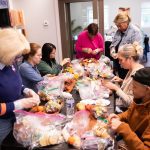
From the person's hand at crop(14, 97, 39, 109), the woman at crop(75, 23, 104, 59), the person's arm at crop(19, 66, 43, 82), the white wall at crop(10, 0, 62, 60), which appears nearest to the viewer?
the person's hand at crop(14, 97, 39, 109)

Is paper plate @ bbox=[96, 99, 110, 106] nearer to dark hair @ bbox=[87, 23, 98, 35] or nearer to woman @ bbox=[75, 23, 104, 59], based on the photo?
woman @ bbox=[75, 23, 104, 59]

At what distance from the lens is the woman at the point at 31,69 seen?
224 cm

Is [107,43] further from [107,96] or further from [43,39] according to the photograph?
[107,96]

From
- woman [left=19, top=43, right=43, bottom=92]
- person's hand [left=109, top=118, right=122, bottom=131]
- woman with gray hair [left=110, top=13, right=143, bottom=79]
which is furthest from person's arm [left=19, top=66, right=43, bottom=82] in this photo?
woman with gray hair [left=110, top=13, right=143, bottom=79]

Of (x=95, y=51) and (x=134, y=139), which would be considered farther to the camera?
(x=95, y=51)

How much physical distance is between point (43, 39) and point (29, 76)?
122 inches

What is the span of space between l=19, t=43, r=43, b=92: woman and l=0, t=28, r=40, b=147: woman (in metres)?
0.65

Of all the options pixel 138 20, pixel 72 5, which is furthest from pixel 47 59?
pixel 138 20

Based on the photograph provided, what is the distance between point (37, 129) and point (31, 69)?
3.38ft

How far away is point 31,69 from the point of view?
228 centimetres

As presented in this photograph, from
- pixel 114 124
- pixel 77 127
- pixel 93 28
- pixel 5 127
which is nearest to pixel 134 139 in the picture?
pixel 114 124

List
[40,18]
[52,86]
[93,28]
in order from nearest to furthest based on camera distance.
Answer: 1. [52,86]
2. [93,28]
3. [40,18]

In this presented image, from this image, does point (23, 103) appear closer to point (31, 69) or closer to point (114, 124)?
point (114, 124)

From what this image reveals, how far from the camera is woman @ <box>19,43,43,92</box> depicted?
224 centimetres
